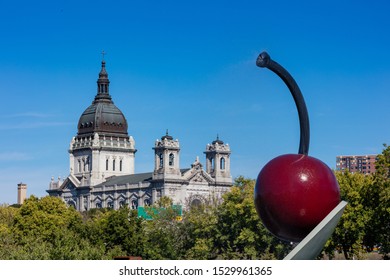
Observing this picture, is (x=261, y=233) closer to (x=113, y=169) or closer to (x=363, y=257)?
(x=363, y=257)

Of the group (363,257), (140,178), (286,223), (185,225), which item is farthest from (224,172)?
(286,223)

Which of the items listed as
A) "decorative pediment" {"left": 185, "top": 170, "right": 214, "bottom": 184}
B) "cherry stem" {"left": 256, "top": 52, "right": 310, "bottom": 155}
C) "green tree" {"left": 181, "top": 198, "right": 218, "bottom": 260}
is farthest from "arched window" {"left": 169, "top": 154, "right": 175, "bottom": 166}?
"cherry stem" {"left": 256, "top": 52, "right": 310, "bottom": 155}

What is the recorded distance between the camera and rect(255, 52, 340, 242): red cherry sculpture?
25.8 m

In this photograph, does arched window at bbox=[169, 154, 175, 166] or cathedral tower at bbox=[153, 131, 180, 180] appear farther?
arched window at bbox=[169, 154, 175, 166]

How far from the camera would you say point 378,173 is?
53.5m

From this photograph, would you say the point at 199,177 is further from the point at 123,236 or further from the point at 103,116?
the point at 123,236

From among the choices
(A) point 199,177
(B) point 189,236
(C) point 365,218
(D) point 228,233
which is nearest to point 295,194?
(C) point 365,218

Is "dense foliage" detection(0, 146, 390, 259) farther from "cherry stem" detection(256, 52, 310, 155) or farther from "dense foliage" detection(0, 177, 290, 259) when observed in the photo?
"cherry stem" detection(256, 52, 310, 155)

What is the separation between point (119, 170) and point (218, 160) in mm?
20459

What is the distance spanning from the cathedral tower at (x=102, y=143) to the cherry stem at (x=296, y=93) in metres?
139

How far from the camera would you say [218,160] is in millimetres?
158250

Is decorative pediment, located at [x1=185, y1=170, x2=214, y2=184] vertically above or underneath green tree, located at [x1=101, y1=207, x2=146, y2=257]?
above

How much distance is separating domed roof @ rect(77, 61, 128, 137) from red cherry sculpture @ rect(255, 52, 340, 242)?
144541 mm

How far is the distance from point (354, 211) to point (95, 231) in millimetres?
15531
